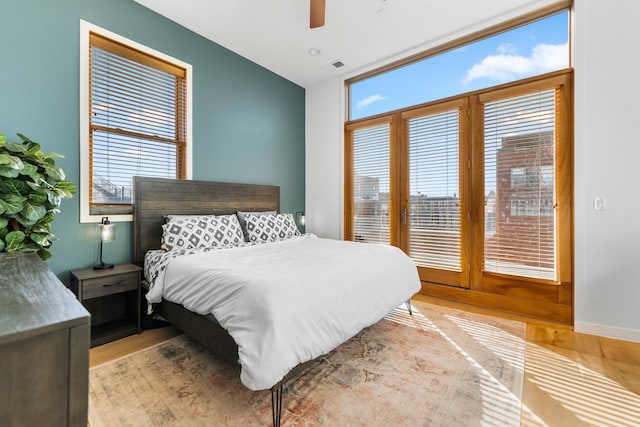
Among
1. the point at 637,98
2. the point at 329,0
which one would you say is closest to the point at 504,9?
the point at 637,98

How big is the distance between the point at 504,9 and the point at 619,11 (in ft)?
3.00

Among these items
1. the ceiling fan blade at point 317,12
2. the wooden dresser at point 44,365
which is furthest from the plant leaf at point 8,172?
the ceiling fan blade at point 317,12

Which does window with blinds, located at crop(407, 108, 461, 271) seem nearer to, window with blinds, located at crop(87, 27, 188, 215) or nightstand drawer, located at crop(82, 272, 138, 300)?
window with blinds, located at crop(87, 27, 188, 215)

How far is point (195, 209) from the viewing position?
3.22m

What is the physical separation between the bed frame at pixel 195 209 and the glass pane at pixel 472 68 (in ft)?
6.71

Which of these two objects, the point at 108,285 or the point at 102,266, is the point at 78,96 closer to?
the point at 102,266

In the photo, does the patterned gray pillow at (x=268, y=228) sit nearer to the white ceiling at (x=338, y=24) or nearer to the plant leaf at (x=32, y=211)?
the plant leaf at (x=32, y=211)

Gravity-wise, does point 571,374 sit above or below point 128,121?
below

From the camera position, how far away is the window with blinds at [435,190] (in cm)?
347

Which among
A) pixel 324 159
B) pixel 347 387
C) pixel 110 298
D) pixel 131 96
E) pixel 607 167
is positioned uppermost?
pixel 131 96

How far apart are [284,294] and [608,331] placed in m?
2.90

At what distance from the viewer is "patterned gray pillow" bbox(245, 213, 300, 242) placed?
3.35m

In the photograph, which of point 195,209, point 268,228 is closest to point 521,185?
point 268,228

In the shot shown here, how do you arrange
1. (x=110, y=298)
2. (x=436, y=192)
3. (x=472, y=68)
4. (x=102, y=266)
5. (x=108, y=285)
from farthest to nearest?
1. (x=436, y=192)
2. (x=472, y=68)
3. (x=110, y=298)
4. (x=102, y=266)
5. (x=108, y=285)
